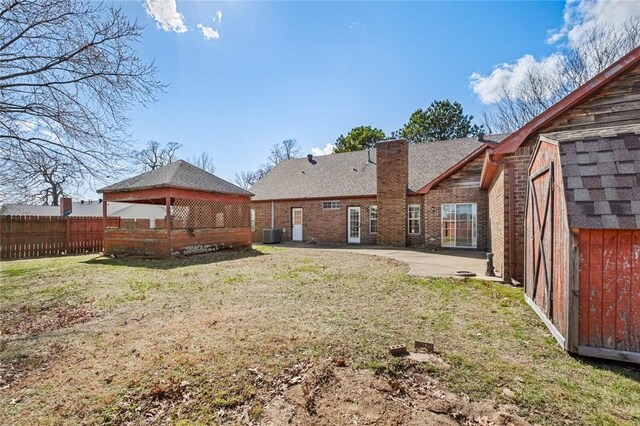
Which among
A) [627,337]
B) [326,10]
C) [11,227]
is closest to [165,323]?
[627,337]

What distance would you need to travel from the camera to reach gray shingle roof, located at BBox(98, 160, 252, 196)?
11688mm

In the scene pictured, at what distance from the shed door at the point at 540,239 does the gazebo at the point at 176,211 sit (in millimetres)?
10897

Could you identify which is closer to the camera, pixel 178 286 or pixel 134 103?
pixel 178 286

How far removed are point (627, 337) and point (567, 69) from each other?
22.6 m

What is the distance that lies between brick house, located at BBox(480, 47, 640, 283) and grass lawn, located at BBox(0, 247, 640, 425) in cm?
129

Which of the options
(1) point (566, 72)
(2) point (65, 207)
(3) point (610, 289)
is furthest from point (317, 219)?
(2) point (65, 207)

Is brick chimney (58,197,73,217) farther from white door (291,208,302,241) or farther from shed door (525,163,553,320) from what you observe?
shed door (525,163,553,320)

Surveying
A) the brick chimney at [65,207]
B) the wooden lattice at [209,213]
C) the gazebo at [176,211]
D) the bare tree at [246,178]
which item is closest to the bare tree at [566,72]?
the wooden lattice at [209,213]

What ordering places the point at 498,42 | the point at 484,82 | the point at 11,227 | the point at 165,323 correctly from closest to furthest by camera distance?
the point at 165,323
the point at 11,227
the point at 498,42
the point at 484,82

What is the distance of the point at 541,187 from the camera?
15.4 ft

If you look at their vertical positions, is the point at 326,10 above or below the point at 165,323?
above

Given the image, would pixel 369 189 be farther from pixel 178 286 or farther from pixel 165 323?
pixel 165 323

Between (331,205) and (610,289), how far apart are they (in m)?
14.7

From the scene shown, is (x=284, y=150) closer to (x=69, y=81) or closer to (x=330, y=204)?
(x=330, y=204)
